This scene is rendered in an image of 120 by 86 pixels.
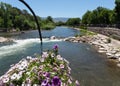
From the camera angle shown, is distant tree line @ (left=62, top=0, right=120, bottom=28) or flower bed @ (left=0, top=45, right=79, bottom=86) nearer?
flower bed @ (left=0, top=45, right=79, bottom=86)

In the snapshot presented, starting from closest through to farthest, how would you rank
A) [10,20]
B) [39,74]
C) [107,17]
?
[39,74]
[107,17]
[10,20]

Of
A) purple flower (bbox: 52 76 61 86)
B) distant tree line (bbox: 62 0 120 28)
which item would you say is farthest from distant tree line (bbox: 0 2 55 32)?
purple flower (bbox: 52 76 61 86)

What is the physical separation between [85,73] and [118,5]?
36.3 meters

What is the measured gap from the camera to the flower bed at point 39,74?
420 centimetres

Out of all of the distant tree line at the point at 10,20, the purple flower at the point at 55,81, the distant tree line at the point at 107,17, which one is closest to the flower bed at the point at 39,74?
the purple flower at the point at 55,81

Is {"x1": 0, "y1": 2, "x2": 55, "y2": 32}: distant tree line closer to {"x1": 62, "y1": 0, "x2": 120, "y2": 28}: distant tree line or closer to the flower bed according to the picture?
{"x1": 62, "y1": 0, "x2": 120, "y2": 28}: distant tree line

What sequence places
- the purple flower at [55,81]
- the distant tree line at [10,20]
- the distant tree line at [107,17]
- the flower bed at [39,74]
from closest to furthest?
1. the purple flower at [55,81]
2. the flower bed at [39,74]
3. the distant tree line at [107,17]
4. the distant tree line at [10,20]

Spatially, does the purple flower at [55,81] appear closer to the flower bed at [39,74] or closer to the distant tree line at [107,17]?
the flower bed at [39,74]

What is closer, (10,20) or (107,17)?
(107,17)

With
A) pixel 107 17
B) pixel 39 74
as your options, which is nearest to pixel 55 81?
pixel 39 74

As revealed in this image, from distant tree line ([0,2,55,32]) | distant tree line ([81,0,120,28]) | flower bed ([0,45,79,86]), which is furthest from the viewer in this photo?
distant tree line ([0,2,55,32])

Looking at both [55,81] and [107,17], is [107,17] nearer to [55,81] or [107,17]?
[107,17]

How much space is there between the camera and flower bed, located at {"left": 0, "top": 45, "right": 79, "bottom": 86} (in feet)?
13.8

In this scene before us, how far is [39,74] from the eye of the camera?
14.2 ft
